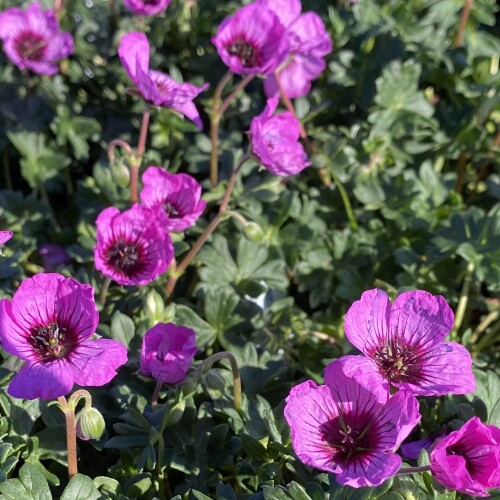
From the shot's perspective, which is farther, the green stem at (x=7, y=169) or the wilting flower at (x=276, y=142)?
the green stem at (x=7, y=169)

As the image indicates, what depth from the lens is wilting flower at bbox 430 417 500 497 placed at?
1.21 metres

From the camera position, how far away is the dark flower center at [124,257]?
5.83 ft

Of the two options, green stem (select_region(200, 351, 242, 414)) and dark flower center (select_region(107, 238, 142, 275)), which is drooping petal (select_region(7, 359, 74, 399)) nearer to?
green stem (select_region(200, 351, 242, 414))

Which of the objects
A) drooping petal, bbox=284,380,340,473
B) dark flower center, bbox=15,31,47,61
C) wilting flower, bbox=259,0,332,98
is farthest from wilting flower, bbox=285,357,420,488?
dark flower center, bbox=15,31,47,61

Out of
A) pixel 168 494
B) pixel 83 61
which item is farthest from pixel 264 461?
pixel 83 61

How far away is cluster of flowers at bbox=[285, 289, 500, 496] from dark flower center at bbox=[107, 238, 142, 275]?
2.01ft

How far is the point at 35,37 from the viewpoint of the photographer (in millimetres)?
2596

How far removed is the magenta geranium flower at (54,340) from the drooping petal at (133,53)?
684mm

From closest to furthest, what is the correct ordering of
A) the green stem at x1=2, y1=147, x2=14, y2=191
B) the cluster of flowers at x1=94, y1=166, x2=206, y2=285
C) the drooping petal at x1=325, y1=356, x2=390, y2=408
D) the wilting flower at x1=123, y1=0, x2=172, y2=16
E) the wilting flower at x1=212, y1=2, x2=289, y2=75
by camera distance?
the drooping petal at x1=325, y1=356, x2=390, y2=408, the cluster of flowers at x1=94, y1=166, x2=206, y2=285, the wilting flower at x1=212, y1=2, x2=289, y2=75, the wilting flower at x1=123, y1=0, x2=172, y2=16, the green stem at x1=2, y1=147, x2=14, y2=191

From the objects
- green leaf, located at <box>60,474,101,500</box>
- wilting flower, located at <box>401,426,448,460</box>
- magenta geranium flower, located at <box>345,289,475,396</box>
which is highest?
magenta geranium flower, located at <box>345,289,475,396</box>

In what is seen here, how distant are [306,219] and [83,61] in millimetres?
→ 1103

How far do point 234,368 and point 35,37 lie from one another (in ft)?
5.16

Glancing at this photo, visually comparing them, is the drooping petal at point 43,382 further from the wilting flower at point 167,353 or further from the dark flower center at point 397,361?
the dark flower center at point 397,361

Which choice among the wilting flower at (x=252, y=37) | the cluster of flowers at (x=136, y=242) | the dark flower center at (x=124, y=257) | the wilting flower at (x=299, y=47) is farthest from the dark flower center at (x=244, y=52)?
the dark flower center at (x=124, y=257)
